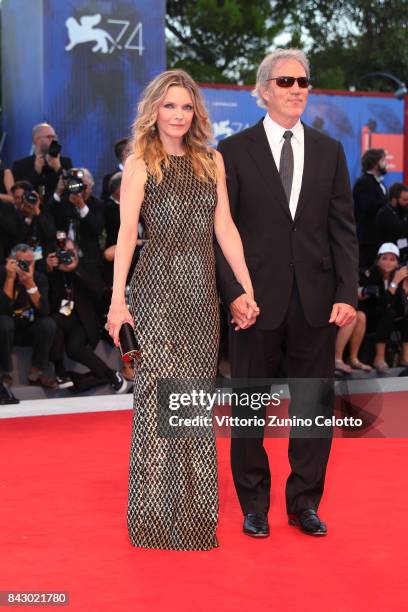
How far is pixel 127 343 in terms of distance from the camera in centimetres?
404

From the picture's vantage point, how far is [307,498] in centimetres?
436

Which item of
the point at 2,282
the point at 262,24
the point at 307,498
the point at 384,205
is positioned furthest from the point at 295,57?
the point at 262,24

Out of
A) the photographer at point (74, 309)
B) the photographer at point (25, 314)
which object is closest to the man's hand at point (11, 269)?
the photographer at point (25, 314)

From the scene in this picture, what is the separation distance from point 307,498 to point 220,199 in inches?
47.5

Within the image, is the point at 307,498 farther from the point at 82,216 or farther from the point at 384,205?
the point at 384,205

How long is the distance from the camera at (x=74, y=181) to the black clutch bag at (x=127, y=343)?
4291mm

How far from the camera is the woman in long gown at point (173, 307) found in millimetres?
4086

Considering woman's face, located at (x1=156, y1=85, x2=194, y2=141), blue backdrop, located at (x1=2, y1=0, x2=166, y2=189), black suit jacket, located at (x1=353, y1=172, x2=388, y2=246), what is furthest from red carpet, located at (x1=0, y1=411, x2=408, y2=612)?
blue backdrop, located at (x1=2, y1=0, x2=166, y2=189)

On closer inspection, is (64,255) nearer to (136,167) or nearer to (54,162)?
(54,162)

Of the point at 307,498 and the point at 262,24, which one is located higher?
the point at 262,24

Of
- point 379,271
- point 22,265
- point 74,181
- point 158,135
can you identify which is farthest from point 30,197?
point 158,135

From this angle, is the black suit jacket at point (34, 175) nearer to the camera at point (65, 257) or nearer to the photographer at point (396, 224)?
the camera at point (65, 257)

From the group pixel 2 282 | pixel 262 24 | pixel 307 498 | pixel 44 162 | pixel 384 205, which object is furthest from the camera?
pixel 262 24

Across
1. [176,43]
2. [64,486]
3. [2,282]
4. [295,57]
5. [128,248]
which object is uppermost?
[176,43]
